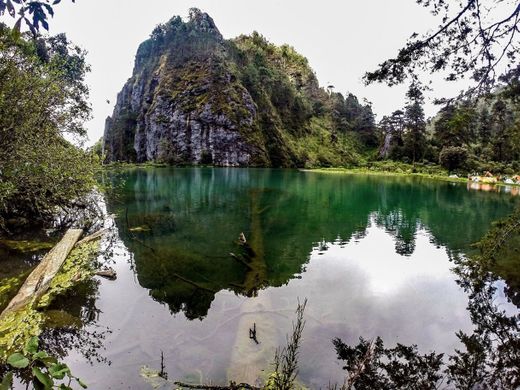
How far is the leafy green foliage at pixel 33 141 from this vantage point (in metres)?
13.3

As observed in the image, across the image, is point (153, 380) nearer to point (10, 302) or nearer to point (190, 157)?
point (10, 302)

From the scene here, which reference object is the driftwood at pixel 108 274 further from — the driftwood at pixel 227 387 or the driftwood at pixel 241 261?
the driftwood at pixel 227 387

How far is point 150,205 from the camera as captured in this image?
29.2 m

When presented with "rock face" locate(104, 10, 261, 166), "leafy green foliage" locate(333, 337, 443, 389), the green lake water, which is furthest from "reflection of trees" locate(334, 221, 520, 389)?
"rock face" locate(104, 10, 261, 166)

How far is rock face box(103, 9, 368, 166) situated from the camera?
10394cm

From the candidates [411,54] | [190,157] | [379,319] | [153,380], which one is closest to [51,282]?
[153,380]

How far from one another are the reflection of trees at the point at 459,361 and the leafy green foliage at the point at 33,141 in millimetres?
12278

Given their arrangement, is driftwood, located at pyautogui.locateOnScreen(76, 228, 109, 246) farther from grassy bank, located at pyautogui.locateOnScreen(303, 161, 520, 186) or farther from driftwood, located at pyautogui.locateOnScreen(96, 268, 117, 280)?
grassy bank, located at pyautogui.locateOnScreen(303, 161, 520, 186)

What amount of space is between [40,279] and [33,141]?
740cm

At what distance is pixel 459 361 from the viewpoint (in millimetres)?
8117

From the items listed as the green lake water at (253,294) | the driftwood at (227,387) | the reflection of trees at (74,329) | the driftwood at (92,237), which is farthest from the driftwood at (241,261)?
the driftwood at (227,387)

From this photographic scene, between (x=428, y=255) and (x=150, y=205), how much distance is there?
70.0 feet

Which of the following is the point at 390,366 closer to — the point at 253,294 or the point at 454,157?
the point at 253,294

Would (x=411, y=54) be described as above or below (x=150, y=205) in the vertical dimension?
above
